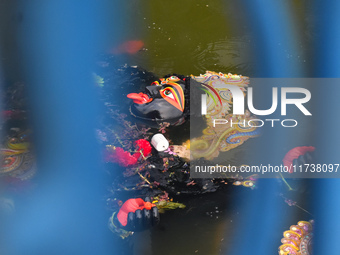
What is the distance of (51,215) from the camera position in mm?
2029

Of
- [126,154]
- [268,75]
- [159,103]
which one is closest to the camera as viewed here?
[126,154]

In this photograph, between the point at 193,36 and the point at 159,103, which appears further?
the point at 193,36

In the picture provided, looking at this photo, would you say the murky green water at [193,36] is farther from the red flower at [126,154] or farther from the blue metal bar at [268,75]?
the red flower at [126,154]

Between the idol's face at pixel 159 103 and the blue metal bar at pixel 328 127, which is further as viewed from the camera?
the idol's face at pixel 159 103

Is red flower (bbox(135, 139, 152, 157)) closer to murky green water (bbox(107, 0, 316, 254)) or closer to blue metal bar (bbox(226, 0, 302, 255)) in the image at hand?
murky green water (bbox(107, 0, 316, 254))

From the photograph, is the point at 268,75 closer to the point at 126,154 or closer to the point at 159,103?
the point at 159,103

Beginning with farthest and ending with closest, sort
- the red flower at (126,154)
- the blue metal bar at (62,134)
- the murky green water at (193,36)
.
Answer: the murky green water at (193,36) → the red flower at (126,154) → the blue metal bar at (62,134)

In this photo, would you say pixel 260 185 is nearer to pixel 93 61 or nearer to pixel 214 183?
pixel 214 183

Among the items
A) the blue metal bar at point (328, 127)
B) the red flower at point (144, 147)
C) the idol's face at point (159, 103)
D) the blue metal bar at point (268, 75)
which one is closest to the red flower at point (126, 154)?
the red flower at point (144, 147)

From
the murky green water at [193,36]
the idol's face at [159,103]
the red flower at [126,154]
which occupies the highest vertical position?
the murky green water at [193,36]

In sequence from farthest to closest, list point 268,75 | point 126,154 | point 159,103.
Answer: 1. point 268,75
2. point 159,103
3. point 126,154

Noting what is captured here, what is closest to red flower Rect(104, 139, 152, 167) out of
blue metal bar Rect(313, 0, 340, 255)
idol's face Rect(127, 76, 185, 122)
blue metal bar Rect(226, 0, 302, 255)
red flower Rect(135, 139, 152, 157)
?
red flower Rect(135, 139, 152, 157)

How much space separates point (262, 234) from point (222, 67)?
1076mm

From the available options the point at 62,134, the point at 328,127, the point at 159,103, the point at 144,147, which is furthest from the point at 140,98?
the point at 328,127
